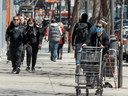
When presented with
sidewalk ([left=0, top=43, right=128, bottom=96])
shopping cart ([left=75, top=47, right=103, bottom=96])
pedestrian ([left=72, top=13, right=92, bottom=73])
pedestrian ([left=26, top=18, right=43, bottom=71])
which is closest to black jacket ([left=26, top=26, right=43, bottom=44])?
pedestrian ([left=26, top=18, right=43, bottom=71])

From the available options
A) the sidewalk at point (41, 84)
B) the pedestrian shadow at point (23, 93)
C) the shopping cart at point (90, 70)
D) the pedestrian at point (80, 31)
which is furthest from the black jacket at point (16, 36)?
the shopping cart at point (90, 70)

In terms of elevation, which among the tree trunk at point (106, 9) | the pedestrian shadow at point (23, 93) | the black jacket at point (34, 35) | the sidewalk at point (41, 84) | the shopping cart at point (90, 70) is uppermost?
the tree trunk at point (106, 9)

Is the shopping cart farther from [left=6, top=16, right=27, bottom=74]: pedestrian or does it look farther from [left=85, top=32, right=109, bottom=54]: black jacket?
[left=6, top=16, right=27, bottom=74]: pedestrian

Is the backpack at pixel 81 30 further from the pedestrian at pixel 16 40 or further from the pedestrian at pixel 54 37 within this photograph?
the pedestrian at pixel 54 37

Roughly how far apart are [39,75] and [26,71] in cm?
123

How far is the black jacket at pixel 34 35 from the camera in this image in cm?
1334

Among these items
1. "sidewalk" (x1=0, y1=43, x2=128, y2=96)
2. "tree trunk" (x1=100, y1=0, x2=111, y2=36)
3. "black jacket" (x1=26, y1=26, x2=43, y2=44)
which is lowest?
"sidewalk" (x1=0, y1=43, x2=128, y2=96)

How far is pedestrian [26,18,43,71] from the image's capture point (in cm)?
1330

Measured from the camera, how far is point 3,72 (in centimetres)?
1270

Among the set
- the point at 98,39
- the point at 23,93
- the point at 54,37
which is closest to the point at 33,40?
the point at 54,37

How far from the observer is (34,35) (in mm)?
13391

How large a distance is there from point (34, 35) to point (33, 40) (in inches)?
7.2

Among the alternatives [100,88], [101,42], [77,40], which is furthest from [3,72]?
[100,88]

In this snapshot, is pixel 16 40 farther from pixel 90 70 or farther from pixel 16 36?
pixel 90 70
